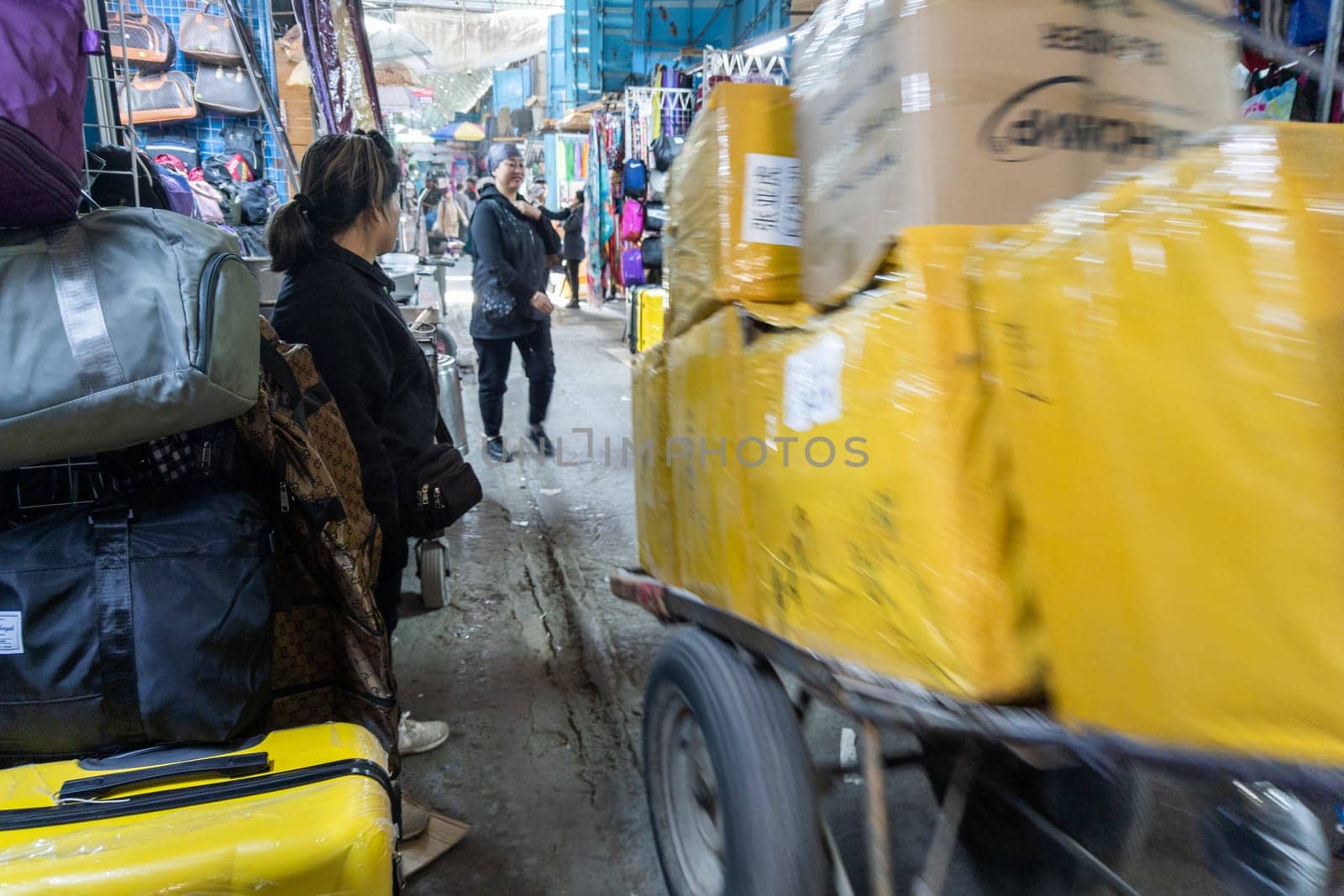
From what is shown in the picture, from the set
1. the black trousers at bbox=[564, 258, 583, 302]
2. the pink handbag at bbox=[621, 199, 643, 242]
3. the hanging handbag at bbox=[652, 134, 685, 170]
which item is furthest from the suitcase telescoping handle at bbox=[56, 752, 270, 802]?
the black trousers at bbox=[564, 258, 583, 302]

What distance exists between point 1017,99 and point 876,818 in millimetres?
1049

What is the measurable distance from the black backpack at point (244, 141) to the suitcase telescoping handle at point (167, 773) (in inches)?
210

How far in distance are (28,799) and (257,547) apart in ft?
1.55

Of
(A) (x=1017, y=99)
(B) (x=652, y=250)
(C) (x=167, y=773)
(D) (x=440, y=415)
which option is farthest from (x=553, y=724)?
(B) (x=652, y=250)

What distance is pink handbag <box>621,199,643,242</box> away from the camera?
8.95 m

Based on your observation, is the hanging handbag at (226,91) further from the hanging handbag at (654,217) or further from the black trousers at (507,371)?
the hanging handbag at (654,217)

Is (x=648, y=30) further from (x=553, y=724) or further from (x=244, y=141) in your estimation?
(x=553, y=724)

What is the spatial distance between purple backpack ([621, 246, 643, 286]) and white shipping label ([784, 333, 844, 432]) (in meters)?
7.94

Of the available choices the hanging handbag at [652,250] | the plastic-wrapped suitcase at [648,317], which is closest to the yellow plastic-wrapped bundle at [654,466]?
the plastic-wrapped suitcase at [648,317]

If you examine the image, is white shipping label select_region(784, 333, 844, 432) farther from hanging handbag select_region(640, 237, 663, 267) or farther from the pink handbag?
the pink handbag

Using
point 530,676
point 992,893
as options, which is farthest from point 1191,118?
point 530,676

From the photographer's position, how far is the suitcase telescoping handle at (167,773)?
4.06 feet

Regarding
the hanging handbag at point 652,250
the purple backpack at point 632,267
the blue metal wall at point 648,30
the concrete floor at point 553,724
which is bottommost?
the concrete floor at point 553,724

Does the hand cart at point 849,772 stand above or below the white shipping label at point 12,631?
below
